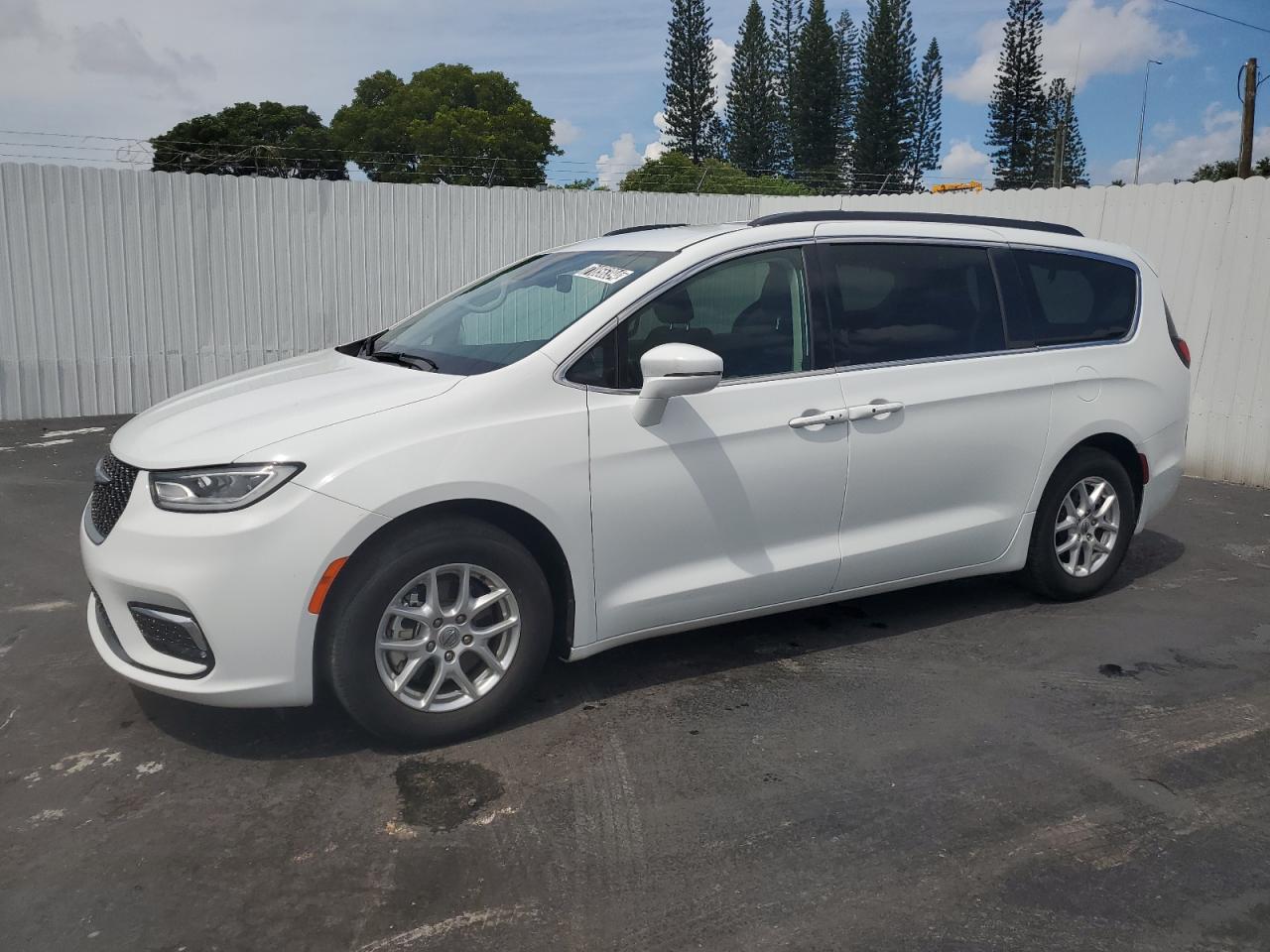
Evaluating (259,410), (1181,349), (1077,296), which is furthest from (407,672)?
(1181,349)

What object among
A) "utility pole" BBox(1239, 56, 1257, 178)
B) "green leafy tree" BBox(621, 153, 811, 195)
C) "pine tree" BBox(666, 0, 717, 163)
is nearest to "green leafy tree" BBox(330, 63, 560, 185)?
"pine tree" BBox(666, 0, 717, 163)

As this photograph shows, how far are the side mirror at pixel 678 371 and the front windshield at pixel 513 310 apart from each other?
42 cm

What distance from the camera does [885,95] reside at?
174 ft

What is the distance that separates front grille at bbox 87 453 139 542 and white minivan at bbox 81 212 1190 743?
0.02 metres

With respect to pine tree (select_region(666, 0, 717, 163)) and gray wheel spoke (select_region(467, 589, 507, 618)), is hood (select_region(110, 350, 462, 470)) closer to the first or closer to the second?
gray wheel spoke (select_region(467, 589, 507, 618))

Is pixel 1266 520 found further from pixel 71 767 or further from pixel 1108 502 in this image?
pixel 71 767

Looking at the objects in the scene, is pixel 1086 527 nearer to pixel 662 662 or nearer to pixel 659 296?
pixel 662 662

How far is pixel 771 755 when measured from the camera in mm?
3637

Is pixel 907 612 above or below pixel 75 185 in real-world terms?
below

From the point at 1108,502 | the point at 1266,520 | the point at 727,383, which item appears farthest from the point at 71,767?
the point at 1266,520

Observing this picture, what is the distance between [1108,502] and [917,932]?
10.2ft

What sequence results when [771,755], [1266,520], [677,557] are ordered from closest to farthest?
1. [771,755]
2. [677,557]
3. [1266,520]

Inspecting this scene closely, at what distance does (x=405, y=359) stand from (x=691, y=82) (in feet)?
173

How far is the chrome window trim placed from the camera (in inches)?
149
